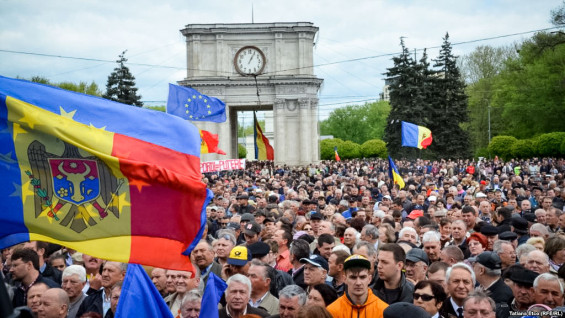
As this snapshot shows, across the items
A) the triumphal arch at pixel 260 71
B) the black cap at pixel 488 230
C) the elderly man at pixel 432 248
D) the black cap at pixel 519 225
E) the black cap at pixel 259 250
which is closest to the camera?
the black cap at pixel 259 250

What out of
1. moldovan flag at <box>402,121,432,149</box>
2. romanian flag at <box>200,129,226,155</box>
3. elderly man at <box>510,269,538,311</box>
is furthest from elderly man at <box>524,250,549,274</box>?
moldovan flag at <box>402,121,432,149</box>

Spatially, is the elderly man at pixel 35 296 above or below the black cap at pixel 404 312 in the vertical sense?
below

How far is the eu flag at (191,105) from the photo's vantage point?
68.2ft

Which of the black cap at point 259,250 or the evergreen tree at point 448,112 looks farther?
the evergreen tree at point 448,112

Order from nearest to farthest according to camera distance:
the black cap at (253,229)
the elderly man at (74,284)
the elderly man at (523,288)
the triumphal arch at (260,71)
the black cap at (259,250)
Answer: the elderly man at (523,288)
the elderly man at (74,284)
the black cap at (259,250)
the black cap at (253,229)
the triumphal arch at (260,71)

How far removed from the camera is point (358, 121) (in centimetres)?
12450

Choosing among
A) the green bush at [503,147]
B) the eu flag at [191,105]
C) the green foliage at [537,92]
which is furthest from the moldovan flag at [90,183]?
the green bush at [503,147]

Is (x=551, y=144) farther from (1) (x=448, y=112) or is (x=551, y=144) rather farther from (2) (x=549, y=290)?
(2) (x=549, y=290)

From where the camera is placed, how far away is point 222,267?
905 centimetres

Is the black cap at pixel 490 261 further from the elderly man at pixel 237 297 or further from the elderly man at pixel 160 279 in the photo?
the elderly man at pixel 160 279

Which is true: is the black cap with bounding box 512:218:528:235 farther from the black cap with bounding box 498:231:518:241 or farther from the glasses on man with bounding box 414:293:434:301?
the glasses on man with bounding box 414:293:434:301

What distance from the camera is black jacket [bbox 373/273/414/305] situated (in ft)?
23.8

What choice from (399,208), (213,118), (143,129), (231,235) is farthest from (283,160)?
(143,129)

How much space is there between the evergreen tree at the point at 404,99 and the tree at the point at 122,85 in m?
23.3
